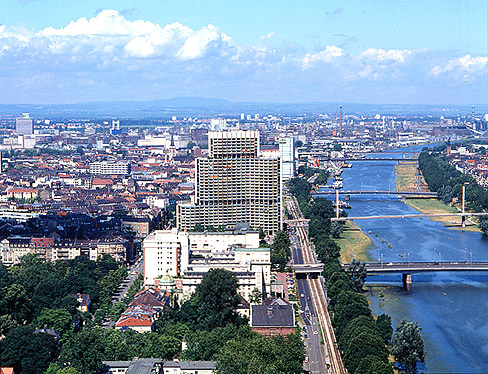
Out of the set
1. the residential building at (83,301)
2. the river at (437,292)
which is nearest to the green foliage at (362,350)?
the river at (437,292)

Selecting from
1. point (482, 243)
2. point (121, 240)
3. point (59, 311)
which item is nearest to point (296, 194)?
point (482, 243)

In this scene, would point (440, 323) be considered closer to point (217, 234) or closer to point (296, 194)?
point (217, 234)

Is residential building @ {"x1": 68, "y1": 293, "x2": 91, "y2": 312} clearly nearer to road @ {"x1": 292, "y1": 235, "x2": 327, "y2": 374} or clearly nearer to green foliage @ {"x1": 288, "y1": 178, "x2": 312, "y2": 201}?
road @ {"x1": 292, "y1": 235, "x2": 327, "y2": 374}

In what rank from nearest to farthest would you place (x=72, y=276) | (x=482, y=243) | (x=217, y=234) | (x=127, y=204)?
(x=72, y=276) < (x=217, y=234) < (x=482, y=243) < (x=127, y=204)

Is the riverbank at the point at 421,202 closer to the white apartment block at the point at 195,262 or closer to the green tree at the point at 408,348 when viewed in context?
the white apartment block at the point at 195,262

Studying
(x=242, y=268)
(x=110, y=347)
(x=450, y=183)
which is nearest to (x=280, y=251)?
(x=242, y=268)

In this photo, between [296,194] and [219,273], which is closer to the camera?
[219,273]

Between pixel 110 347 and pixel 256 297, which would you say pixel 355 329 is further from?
pixel 110 347
